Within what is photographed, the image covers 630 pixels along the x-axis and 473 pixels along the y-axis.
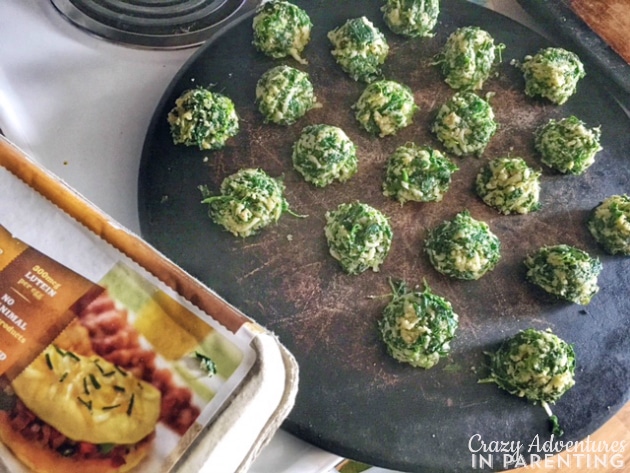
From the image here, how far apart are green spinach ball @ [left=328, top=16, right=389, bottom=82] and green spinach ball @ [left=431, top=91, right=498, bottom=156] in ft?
0.72

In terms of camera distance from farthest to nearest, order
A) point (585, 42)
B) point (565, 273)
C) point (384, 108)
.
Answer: point (585, 42)
point (384, 108)
point (565, 273)

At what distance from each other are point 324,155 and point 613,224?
755mm

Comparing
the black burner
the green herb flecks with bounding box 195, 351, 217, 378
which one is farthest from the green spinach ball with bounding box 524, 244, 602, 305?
the black burner

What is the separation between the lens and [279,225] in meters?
1.48

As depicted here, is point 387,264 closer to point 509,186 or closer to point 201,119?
point 509,186

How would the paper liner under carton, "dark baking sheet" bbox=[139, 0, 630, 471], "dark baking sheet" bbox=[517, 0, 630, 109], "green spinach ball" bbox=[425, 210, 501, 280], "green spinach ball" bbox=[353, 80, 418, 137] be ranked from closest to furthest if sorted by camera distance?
the paper liner under carton < "dark baking sheet" bbox=[139, 0, 630, 471] < "green spinach ball" bbox=[425, 210, 501, 280] < "green spinach ball" bbox=[353, 80, 418, 137] < "dark baking sheet" bbox=[517, 0, 630, 109]

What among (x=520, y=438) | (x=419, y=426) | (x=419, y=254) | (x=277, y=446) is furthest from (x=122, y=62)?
(x=520, y=438)

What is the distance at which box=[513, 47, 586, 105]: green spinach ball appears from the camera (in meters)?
1.65

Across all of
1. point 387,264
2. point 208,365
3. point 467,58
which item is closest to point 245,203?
point 387,264

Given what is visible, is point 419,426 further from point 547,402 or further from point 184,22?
point 184,22

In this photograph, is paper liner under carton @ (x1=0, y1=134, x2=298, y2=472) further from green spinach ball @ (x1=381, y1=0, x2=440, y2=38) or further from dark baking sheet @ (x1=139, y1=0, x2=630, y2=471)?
green spinach ball @ (x1=381, y1=0, x2=440, y2=38)

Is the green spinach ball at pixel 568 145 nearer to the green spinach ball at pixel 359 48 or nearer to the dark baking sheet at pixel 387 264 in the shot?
the dark baking sheet at pixel 387 264

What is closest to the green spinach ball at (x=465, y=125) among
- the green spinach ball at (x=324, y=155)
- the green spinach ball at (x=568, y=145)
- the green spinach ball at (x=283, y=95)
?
the green spinach ball at (x=568, y=145)

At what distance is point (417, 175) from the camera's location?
1.51 meters
